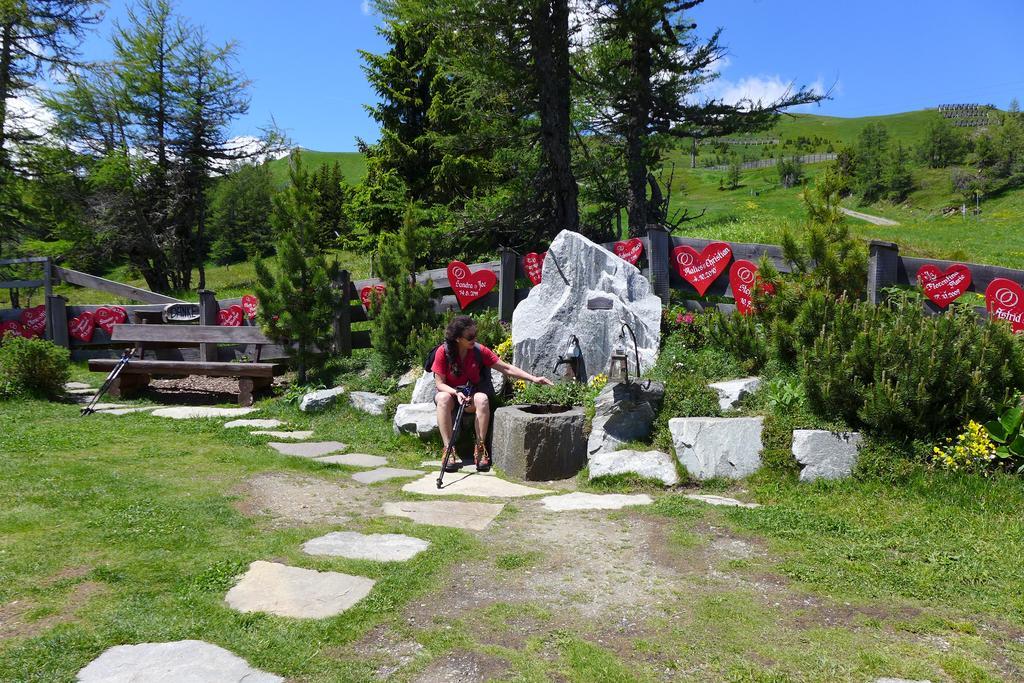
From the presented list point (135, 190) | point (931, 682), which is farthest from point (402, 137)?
point (931, 682)

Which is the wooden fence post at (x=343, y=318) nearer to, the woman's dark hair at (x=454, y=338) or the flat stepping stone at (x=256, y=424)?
the flat stepping stone at (x=256, y=424)

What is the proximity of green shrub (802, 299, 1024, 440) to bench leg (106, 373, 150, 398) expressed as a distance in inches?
389

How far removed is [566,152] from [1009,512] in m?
8.66

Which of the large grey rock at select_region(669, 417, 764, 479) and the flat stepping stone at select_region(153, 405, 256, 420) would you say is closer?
the large grey rock at select_region(669, 417, 764, 479)

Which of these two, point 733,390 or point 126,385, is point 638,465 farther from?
point 126,385

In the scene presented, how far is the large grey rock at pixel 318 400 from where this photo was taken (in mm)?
8930

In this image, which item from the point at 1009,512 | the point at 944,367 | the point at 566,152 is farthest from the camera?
the point at 566,152

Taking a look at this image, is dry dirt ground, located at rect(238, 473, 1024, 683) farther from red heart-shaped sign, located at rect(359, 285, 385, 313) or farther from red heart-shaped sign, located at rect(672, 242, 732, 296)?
red heart-shaped sign, located at rect(359, 285, 385, 313)

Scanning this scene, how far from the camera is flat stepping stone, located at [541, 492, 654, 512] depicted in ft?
16.4

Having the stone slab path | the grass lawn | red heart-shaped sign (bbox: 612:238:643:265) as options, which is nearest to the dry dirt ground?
the grass lawn

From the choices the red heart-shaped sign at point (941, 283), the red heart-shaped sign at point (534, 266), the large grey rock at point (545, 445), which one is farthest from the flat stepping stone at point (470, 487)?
the red heart-shaped sign at point (941, 283)

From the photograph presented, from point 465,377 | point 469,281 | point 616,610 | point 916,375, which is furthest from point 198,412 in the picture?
point 916,375

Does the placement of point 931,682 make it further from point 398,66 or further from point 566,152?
point 398,66

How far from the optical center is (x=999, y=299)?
6.42 m
